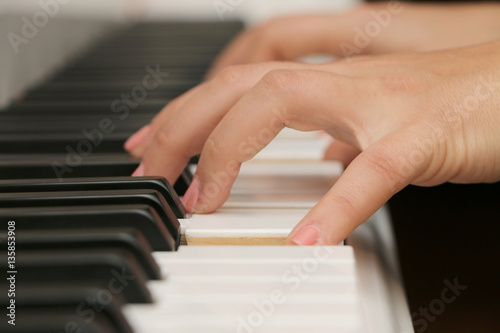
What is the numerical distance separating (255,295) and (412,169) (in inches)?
10.3

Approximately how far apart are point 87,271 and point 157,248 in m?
0.10

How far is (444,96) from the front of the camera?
68 centimetres

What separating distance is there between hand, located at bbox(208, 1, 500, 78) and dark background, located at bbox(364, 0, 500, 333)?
1.19 feet

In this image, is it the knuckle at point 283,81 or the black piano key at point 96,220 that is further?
the knuckle at point 283,81

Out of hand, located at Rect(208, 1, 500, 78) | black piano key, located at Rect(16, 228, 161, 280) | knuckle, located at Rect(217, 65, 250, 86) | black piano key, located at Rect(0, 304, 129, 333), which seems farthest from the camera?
hand, located at Rect(208, 1, 500, 78)

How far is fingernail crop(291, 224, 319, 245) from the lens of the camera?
547mm

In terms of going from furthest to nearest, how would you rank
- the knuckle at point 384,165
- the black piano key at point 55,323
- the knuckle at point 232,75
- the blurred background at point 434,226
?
the blurred background at point 434,226, the knuckle at point 232,75, the knuckle at point 384,165, the black piano key at point 55,323

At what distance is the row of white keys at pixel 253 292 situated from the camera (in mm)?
423

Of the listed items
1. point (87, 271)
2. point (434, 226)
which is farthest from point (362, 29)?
point (87, 271)

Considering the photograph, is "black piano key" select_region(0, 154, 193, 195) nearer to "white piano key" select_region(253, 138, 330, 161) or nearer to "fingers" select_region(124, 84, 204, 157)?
"fingers" select_region(124, 84, 204, 157)

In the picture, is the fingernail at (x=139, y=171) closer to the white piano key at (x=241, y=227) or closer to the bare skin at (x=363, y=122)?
the bare skin at (x=363, y=122)

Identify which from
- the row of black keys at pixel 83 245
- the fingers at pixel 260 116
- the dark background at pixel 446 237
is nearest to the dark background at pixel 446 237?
the dark background at pixel 446 237

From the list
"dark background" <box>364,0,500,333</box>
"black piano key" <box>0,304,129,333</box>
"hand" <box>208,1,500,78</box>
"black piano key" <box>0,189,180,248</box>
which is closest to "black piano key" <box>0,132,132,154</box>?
"black piano key" <box>0,189,180,248</box>

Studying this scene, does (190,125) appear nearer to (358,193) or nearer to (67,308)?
(358,193)
